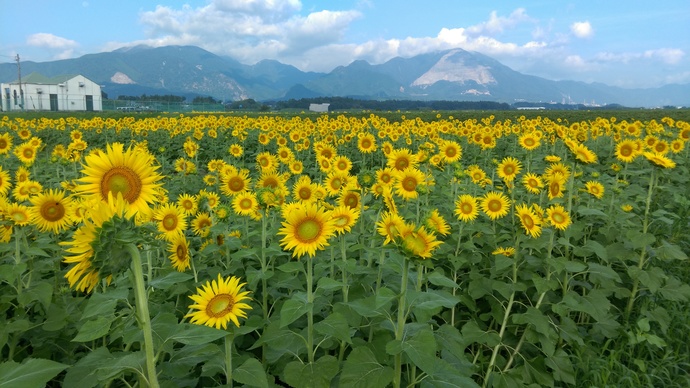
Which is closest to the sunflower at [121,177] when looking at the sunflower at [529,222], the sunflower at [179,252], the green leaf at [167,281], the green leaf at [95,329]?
the green leaf at [167,281]

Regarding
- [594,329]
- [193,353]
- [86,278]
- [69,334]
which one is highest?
[86,278]

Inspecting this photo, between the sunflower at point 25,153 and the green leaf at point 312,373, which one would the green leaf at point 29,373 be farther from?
the sunflower at point 25,153

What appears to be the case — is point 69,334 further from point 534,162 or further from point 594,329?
point 534,162

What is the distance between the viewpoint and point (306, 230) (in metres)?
2.45

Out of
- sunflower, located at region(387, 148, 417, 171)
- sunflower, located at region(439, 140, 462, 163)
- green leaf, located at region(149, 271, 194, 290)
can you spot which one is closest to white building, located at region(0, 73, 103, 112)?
sunflower, located at region(439, 140, 462, 163)

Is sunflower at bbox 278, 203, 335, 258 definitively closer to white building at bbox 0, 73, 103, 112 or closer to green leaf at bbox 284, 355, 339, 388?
green leaf at bbox 284, 355, 339, 388

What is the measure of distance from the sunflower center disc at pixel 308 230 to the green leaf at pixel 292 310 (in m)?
0.35

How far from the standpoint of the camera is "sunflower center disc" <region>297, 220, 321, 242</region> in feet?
8.01

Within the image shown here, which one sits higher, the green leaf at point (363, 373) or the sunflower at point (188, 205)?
the sunflower at point (188, 205)

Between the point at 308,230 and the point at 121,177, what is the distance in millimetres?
988

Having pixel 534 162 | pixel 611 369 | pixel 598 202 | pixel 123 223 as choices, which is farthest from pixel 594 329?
pixel 534 162

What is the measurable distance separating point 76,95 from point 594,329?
A: 80.9 meters

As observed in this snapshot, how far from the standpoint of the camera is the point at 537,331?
3.21m

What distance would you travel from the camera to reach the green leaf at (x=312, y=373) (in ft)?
6.82
